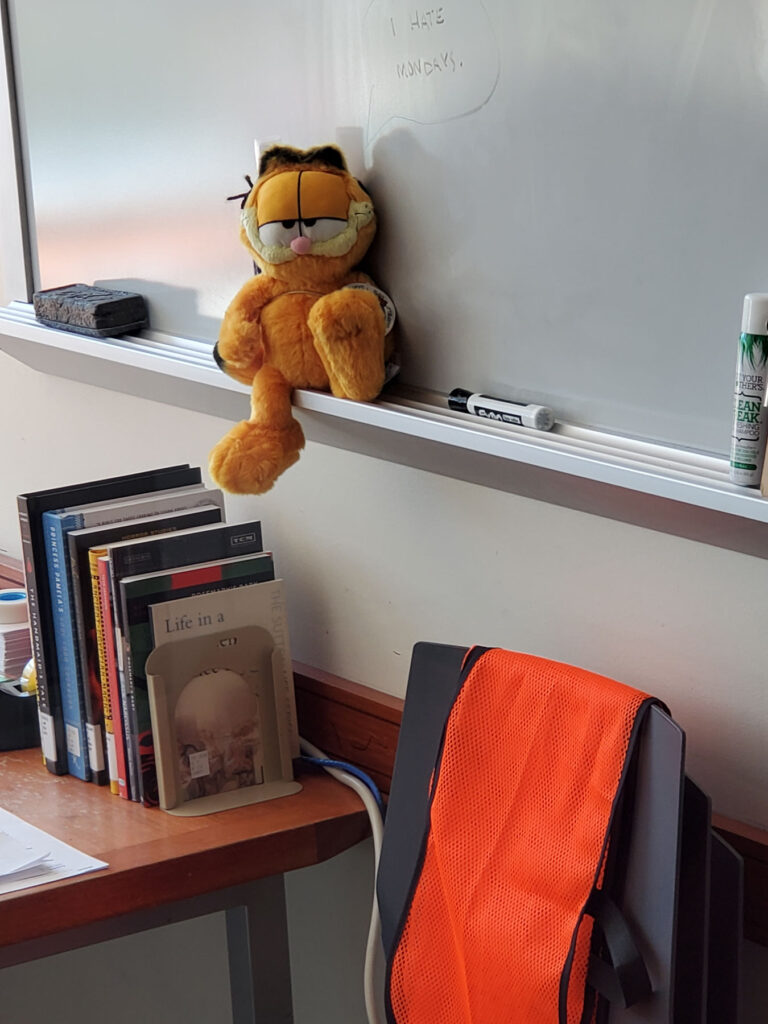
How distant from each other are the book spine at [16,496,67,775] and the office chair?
1.34ft

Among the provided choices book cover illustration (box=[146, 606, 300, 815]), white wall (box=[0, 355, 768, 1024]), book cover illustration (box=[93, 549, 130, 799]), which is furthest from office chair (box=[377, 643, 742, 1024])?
book cover illustration (box=[93, 549, 130, 799])

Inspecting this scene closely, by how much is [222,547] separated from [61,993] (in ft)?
2.99

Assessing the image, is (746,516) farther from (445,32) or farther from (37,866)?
(37,866)

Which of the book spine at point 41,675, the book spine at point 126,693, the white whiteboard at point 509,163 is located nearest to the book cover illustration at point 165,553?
the book spine at point 126,693

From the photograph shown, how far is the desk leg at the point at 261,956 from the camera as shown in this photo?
1.22 m

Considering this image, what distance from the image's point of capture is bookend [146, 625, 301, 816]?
3.89ft

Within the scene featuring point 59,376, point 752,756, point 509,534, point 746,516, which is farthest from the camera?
point 59,376

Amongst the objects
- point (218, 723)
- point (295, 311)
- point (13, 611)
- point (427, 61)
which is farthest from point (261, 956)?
point (427, 61)

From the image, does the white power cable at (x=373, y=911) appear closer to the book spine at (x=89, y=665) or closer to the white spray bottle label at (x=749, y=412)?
the book spine at (x=89, y=665)

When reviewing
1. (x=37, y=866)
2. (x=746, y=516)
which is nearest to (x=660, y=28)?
(x=746, y=516)

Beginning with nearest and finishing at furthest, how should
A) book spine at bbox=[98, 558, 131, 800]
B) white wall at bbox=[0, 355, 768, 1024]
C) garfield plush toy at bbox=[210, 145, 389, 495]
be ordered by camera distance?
white wall at bbox=[0, 355, 768, 1024]
garfield plush toy at bbox=[210, 145, 389, 495]
book spine at bbox=[98, 558, 131, 800]

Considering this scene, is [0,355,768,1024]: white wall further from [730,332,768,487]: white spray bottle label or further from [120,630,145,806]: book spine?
[120,630,145,806]: book spine

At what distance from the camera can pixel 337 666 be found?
52.9 inches

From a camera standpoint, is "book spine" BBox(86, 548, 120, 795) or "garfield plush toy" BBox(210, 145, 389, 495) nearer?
"garfield plush toy" BBox(210, 145, 389, 495)
